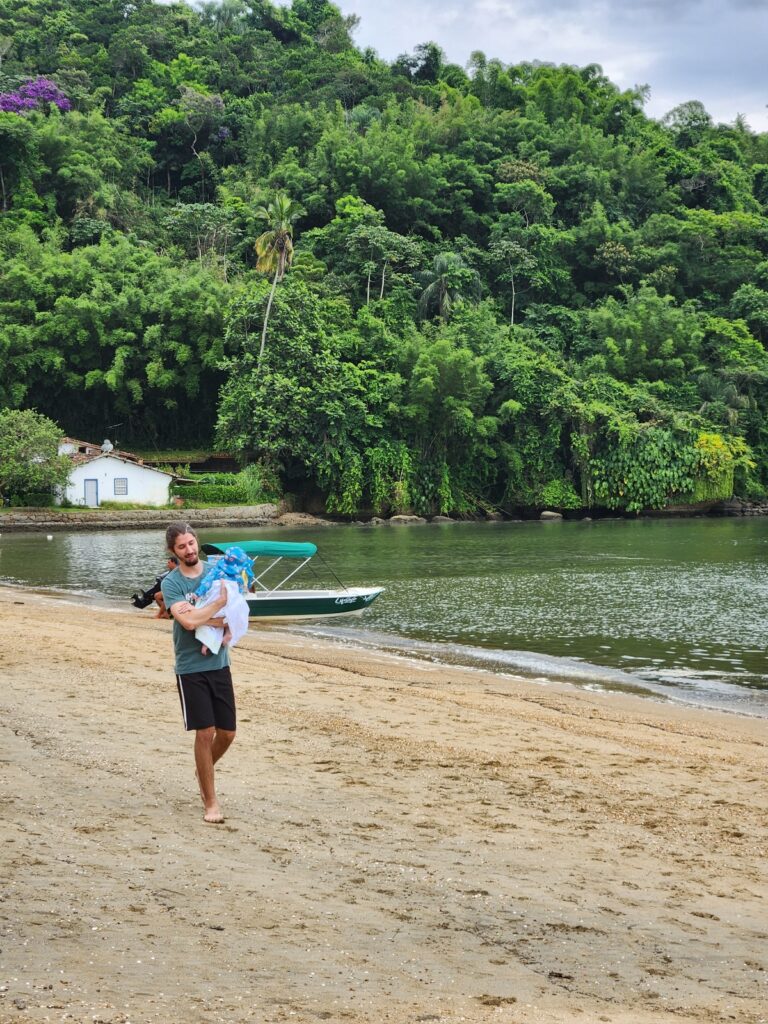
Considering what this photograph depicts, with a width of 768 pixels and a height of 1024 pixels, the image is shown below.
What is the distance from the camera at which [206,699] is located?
288 inches

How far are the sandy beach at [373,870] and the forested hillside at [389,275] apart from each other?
176ft

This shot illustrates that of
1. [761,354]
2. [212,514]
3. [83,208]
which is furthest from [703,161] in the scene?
[212,514]

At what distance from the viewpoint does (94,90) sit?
10775cm

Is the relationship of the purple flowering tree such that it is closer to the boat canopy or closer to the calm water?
the calm water

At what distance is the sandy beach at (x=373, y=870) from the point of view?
4852 mm

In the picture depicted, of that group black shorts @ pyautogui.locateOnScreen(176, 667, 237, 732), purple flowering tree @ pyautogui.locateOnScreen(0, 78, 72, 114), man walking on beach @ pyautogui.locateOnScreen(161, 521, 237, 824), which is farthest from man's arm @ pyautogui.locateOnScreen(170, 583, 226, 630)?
purple flowering tree @ pyautogui.locateOnScreen(0, 78, 72, 114)

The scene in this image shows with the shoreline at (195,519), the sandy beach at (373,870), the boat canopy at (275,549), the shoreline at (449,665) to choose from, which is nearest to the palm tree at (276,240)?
the shoreline at (195,519)

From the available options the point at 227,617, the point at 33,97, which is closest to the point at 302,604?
the point at 227,617

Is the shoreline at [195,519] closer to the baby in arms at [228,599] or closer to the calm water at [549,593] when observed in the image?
the calm water at [549,593]

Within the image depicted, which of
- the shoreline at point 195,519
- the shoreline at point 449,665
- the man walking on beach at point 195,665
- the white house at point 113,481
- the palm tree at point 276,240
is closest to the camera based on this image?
the man walking on beach at point 195,665

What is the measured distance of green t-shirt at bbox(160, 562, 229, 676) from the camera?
7266mm

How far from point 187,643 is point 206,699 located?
417 mm

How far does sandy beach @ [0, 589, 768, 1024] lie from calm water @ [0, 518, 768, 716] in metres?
Answer: 6.65

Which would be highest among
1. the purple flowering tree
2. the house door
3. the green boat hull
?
the purple flowering tree
